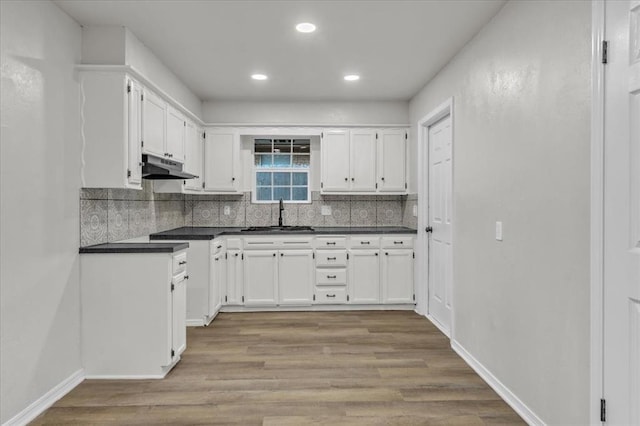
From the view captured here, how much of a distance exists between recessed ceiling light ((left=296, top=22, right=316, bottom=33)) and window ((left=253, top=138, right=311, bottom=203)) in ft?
8.12

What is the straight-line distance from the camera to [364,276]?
4.95 m

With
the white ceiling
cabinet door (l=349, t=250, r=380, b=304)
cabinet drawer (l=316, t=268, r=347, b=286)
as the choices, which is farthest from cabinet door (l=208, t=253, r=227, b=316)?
the white ceiling

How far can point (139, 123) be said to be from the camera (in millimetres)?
3248

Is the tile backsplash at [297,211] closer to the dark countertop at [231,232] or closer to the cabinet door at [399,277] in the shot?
the dark countertop at [231,232]

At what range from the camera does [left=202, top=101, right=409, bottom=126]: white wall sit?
5.28 metres

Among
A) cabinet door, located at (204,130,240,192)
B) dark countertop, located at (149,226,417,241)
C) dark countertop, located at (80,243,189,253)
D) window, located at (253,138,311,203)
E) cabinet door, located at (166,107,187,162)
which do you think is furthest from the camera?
window, located at (253,138,311,203)

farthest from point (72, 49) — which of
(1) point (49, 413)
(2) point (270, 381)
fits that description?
(2) point (270, 381)

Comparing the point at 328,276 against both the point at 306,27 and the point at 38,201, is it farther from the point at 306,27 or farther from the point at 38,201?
the point at 38,201

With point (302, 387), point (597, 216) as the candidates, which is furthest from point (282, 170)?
point (597, 216)

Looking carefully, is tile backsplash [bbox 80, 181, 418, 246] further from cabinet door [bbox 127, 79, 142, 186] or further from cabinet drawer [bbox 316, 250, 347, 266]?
cabinet door [bbox 127, 79, 142, 186]

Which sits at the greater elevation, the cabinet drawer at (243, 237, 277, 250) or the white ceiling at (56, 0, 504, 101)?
the white ceiling at (56, 0, 504, 101)

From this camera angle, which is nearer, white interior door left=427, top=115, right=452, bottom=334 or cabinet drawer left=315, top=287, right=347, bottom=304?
white interior door left=427, top=115, right=452, bottom=334

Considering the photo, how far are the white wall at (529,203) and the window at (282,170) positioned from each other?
257 cm

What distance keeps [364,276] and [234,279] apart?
1.51m
